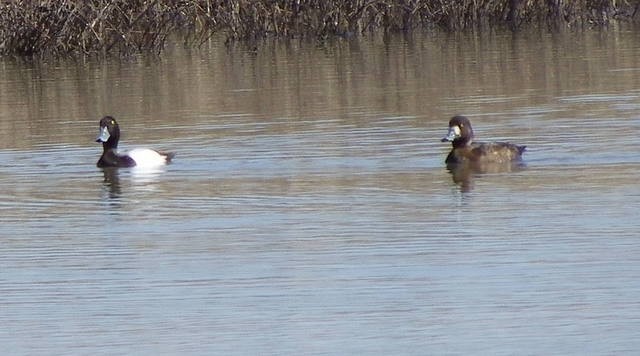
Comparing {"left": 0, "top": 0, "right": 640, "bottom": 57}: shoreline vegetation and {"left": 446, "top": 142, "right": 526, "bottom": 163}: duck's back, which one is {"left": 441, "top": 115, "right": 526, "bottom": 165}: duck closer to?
{"left": 446, "top": 142, "right": 526, "bottom": 163}: duck's back

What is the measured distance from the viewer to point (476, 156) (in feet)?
42.7

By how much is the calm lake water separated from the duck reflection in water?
0.55 feet

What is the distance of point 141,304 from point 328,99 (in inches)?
396

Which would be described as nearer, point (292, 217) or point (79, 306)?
point (79, 306)

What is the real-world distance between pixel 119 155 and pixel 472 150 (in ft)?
9.37

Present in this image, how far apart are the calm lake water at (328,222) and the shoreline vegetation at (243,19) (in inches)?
238

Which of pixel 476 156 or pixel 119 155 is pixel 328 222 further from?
pixel 119 155

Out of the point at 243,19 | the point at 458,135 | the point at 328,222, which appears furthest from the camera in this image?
the point at 243,19

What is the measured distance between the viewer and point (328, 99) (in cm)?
1809

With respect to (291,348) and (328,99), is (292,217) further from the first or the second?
(328,99)

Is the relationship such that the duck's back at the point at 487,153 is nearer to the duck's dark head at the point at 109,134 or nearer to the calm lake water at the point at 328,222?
the calm lake water at the point at 328,222

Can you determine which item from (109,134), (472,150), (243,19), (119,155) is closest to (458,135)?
(472,150)

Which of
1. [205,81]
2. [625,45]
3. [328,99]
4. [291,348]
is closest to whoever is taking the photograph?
[291,348]

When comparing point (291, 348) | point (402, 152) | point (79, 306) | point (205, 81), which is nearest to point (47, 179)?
point (402, 152)
